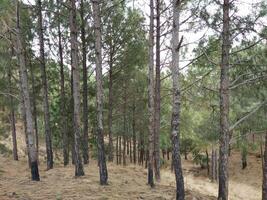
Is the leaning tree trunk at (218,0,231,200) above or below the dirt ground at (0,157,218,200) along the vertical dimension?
above

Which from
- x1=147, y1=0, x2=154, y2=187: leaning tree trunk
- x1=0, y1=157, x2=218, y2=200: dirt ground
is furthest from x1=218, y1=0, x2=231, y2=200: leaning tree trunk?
x1=147, y1=0, x2=154, y2=187: leaning tree trunk

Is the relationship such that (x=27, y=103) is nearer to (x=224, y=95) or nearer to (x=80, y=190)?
(x=80, y=190)

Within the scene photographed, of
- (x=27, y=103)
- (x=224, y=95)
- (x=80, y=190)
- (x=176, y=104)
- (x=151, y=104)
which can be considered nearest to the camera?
(x=176, y=104)

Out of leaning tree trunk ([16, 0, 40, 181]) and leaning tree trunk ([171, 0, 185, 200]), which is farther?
leaning tree trunk ([16, 0, 40, 181])

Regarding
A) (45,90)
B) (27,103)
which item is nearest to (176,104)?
(27,103)

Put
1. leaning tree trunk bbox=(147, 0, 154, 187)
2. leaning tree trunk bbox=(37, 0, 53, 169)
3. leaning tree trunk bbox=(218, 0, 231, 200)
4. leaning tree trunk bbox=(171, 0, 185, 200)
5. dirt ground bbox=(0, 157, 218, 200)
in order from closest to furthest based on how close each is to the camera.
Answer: leaning tree trunk bbox=(171, 0, 185, 200) → dirt ground bbox=(0, 157, 218, 200) → leaning tree trunk bbox=(218, 0, 231, 200) → leaning tree trunk bbox=(147, 0, 154, 187) → leaning tree trunk bbox=(37, 0, 53, 169)

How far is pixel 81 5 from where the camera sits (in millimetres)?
18141

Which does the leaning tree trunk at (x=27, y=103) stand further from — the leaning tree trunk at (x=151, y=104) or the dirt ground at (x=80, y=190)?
the leaning tree trunk at (x=151, y=104)

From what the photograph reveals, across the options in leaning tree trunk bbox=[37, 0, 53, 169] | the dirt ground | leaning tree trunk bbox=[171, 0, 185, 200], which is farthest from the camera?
leaning tree trunk bbox=[37, 0, 53, 169]

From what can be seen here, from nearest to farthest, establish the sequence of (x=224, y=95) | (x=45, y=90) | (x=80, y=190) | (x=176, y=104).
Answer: (x=176, y=104)
(x=80, y=190)
(x=224, y=95)
(x=45, y=90)

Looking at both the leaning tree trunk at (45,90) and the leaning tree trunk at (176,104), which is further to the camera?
the leaning tree trunk at (45,90)

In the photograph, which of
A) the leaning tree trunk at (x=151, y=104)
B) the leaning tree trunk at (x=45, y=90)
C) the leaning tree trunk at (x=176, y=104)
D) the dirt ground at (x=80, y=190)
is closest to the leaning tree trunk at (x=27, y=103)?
the dirt ground at (x=80, y=190)

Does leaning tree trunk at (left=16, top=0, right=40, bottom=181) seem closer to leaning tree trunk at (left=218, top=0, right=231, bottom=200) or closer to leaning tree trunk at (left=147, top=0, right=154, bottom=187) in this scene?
leaning tree trunk at (left=147, top=0, right=154, bottom=187)

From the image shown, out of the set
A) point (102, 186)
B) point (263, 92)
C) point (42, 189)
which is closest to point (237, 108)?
point (263, 92)
